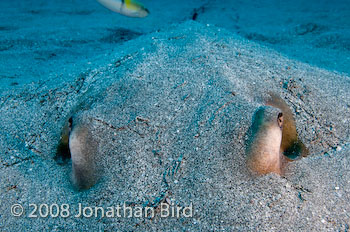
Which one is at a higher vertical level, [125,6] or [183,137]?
[125,6]

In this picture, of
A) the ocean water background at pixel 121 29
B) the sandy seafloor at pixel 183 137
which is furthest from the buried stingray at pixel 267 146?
the ocean water background at pixel 121 29

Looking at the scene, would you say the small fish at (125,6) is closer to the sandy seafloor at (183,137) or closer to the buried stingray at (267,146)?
the sandy seafloor at (183,137)

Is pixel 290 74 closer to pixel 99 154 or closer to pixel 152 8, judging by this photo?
pixel 99 154

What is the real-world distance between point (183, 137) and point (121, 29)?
6.24 metres

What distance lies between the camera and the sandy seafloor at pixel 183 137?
175 centimetres

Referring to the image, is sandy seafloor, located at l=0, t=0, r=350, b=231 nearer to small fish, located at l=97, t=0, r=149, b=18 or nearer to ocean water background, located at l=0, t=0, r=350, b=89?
ocean water background, located at l=0, t=0, r=350, b=89

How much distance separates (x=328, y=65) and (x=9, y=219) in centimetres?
492

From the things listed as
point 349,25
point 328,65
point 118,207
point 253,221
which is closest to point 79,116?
point 118,207

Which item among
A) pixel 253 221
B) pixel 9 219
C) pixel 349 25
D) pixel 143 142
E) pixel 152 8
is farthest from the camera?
pixel 152 8

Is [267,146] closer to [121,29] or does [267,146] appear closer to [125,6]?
[125,6]

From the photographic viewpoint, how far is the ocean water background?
4.77 metres

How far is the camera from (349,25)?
22.0ft

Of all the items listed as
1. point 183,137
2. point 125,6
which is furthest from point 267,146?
point 125,6

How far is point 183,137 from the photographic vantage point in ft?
6.88
